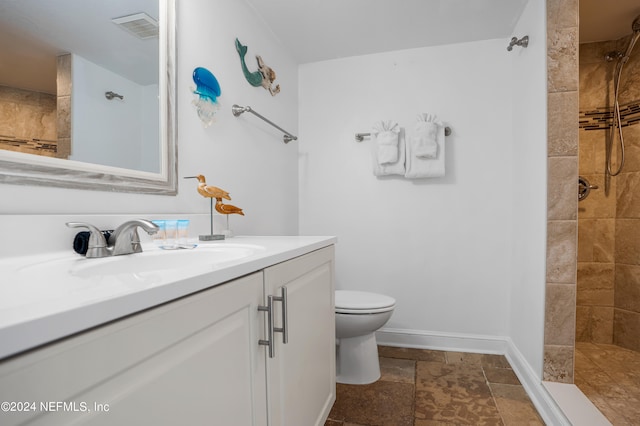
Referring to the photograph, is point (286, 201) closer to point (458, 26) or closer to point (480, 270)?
point (480, 270)

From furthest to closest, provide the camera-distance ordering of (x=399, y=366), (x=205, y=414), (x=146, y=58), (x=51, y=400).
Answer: (x=399, y=366) → (x=146, y=58) → (x=205, y=414) → (x=51, y=400)

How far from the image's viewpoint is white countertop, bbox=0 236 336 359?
0.33 metres

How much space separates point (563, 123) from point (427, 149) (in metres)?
0.76

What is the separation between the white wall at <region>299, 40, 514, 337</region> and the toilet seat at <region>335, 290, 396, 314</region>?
0.50 metres

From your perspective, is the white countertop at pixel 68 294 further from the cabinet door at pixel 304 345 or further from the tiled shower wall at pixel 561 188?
the tiled shower wall at pixel 561 188

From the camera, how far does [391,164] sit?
7.47 ft

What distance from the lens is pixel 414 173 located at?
222cm

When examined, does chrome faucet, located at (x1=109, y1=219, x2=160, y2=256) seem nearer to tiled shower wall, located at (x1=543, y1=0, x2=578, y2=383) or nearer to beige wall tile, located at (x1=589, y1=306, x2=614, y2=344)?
tiled shower wall, located at (x1=543, y1=0, x2=578, y2=383)

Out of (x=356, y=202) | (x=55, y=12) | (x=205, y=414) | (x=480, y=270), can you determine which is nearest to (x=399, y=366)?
(x=480, y=270)

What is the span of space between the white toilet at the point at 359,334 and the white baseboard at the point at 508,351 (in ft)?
1.61

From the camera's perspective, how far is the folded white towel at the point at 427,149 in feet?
7.08

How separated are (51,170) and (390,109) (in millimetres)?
2037

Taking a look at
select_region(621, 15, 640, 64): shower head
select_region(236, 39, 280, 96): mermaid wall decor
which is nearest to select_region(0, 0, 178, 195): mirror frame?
select_region(236, 39, 280, 96): mermaid wall decor

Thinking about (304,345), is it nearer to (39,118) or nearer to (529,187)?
(39,118)
